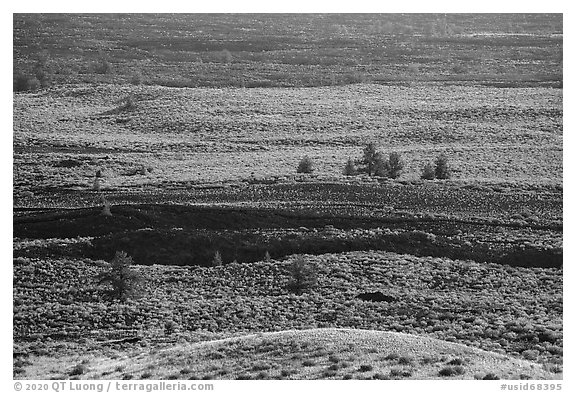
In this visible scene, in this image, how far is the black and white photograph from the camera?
17.3 metres

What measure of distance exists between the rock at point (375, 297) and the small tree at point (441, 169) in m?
4.47

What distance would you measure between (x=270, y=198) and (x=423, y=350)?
19.9 ft

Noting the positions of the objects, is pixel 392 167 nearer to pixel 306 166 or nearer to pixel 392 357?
pixel 306 166

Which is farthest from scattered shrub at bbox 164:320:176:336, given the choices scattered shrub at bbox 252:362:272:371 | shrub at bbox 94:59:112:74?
shrub at bbox 94:59:112:74

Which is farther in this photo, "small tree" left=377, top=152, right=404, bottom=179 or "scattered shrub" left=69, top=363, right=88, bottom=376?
"small tree" left=377, top=152, right=404, bottom=179

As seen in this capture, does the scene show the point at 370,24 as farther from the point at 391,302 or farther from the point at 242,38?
the point at 391,302

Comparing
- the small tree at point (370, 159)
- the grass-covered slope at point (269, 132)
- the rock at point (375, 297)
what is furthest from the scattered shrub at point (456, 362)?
the small tree at point (370, 159)

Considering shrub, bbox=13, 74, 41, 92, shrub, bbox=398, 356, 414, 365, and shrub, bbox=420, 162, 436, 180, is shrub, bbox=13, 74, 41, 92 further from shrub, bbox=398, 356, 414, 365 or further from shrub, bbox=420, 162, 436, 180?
shrub, bbox=398, 356, 414, 365

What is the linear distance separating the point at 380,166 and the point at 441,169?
1467 mm

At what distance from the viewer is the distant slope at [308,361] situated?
16344 millimetres

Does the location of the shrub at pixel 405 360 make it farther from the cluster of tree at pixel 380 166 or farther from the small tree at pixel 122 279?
the cluster of tree at pixel 380 166

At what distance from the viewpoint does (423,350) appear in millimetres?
16906

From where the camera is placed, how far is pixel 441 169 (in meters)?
22.5

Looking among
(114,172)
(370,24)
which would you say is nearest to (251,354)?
(114,172)
